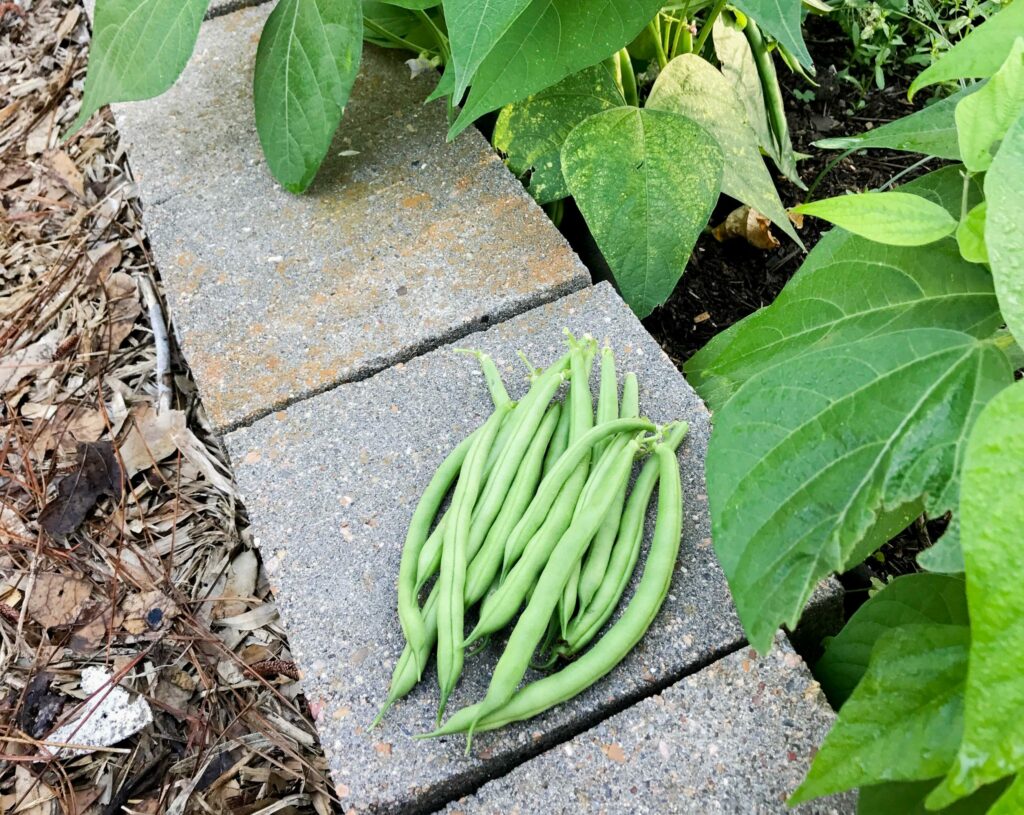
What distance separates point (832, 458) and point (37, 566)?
61.0 inches

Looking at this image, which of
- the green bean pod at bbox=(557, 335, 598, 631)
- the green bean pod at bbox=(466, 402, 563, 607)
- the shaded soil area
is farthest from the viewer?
the shaded soil area

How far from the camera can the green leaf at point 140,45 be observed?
70.0 inches

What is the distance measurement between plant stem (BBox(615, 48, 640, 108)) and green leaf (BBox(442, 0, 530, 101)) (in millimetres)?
763

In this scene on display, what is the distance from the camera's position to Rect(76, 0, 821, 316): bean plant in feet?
5.21

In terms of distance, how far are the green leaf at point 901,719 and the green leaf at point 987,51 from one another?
63 cm

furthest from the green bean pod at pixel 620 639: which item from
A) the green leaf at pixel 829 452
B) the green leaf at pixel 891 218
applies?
the green leaf at pixel 891 218

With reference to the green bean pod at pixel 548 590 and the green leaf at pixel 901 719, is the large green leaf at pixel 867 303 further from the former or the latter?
the green leaf at pixel 901 719

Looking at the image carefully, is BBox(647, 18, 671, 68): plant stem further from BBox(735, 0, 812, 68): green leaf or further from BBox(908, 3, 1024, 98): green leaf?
BBox(908, 3, 1024, 98): green leaf

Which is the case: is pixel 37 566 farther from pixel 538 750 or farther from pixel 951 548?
pixel 951 548

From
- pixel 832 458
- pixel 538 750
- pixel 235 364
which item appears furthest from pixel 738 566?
pixel 235 364

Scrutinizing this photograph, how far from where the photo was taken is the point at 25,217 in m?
2.47

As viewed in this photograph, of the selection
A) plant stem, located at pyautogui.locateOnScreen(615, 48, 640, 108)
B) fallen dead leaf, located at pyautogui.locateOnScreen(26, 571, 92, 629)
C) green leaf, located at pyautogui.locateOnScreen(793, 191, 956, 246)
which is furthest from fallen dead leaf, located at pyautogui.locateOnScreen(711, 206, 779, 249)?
fallen dead leaf, located at pyautogui.locateOnScreen(26, 571, 92, 629)

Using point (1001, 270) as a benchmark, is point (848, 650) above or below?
below

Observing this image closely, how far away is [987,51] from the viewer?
3.67 ft
